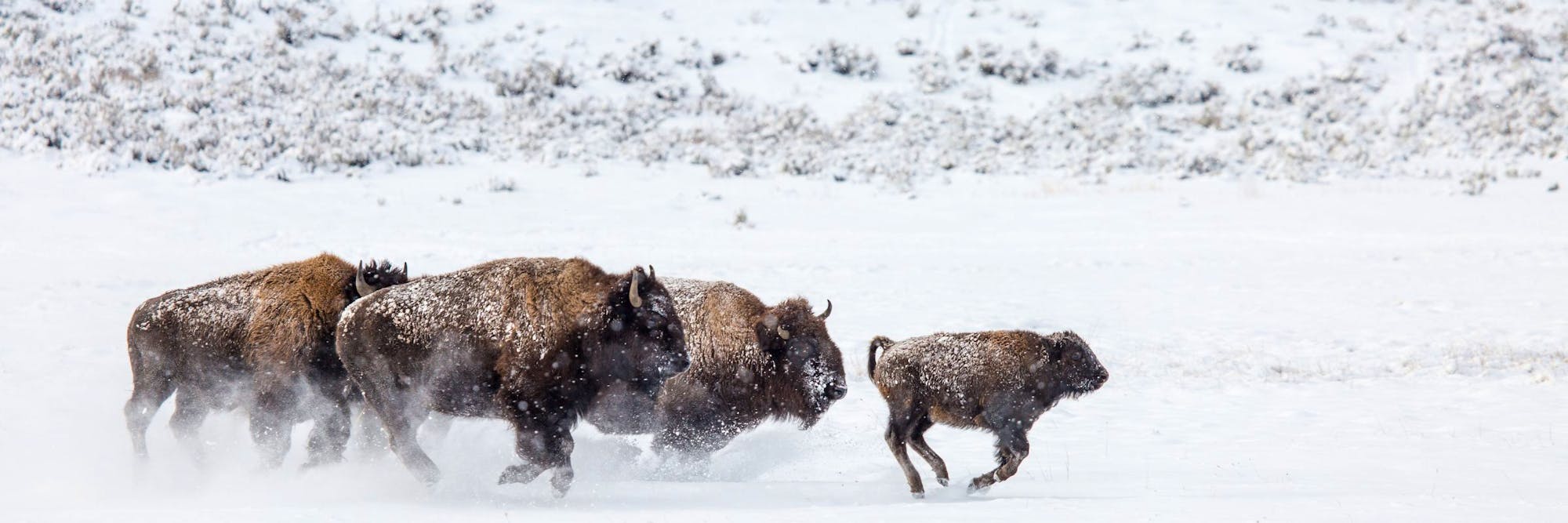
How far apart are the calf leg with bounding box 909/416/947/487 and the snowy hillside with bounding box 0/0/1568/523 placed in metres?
0.29

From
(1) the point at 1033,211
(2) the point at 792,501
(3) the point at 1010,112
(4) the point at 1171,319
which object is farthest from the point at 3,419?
(3) the point at 1010,112

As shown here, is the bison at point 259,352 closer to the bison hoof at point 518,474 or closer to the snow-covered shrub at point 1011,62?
the bison hoof at point 518,474

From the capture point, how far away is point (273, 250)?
49.7ft

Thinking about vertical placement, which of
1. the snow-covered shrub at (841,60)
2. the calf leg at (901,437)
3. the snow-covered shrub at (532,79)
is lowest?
the snow-covered shrub at (841,60)

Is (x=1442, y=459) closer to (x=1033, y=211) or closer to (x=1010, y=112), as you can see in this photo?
(x=1033, y=211)

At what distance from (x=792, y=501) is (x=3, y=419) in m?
5.45

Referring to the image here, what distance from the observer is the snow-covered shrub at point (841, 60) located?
27.9 meters

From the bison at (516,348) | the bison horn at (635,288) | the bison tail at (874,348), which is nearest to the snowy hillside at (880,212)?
the bison at (516,348)

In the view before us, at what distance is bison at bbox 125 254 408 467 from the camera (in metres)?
6.79

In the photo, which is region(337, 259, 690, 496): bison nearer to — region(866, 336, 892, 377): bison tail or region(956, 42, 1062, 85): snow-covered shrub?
region(866, 336, 892, 377): bison tail

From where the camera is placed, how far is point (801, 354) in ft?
23.8

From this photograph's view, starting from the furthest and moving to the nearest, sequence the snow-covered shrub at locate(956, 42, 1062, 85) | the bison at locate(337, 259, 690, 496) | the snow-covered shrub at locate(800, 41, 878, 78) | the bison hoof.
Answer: the snow-covered shrub at locate(956, 42, 1062, 85) < the snow-covered shrub at locate(800, 41, 878, 78) < the bison at locate(337, 259, 690, 496) < the bison hoof

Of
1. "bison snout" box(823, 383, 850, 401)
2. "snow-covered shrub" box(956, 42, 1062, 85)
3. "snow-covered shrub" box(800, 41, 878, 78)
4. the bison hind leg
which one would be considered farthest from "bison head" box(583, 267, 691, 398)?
"snow-covered shrub" box(956, 42, 1062, 85)

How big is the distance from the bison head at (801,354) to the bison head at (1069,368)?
1284mm
